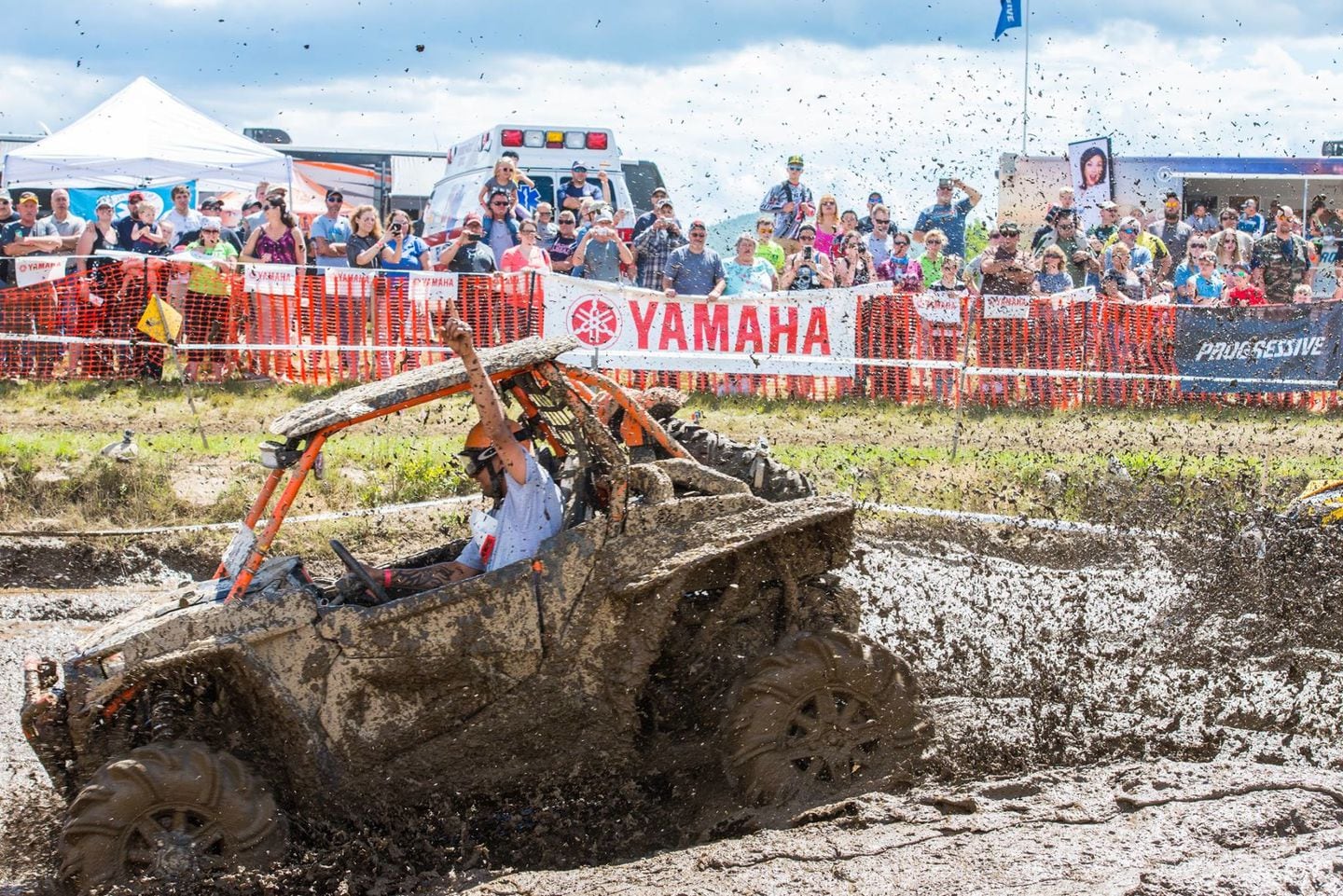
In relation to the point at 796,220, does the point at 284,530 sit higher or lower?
lower

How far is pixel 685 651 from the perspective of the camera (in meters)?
5.68

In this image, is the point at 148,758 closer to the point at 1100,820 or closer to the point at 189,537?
the point at 1100,820

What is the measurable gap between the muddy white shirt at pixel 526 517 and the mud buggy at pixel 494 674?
0.38ft

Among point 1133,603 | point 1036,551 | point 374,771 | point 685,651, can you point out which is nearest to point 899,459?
point 1036,551

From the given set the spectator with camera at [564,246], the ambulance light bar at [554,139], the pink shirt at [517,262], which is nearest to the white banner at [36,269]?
the pink shirt at [517,262]

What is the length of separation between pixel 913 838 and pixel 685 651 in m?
1.19

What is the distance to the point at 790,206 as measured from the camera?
51.5 ft

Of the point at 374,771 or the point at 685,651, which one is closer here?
the point at 374,771

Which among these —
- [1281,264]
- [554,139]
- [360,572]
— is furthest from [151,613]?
[1281,264]

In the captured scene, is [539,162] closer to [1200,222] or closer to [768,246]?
[768,246]

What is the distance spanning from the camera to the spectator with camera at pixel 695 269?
Result: 14594mm

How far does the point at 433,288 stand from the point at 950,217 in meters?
5.69

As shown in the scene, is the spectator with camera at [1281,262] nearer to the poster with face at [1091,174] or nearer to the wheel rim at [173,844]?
the poster with face at [1091,174]

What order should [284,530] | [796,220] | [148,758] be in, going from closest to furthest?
1. [148,758]
2. [284,530]
3. [796,220]
